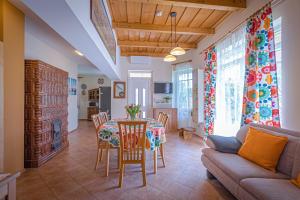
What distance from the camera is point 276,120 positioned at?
93.2 inches

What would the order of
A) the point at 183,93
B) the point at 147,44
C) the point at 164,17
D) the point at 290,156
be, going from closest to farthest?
1. the point at 290,156
2. the point at 164,17
3. the point at 147,44
4. the point at 183,93

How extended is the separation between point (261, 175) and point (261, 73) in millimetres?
1527

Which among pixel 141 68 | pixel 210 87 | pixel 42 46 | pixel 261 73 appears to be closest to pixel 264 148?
pixel 261 73

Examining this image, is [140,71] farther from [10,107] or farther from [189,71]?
[10,107]

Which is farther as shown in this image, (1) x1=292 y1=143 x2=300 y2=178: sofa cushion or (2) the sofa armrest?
(2) the sofa armrest

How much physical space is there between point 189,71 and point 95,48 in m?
4.17

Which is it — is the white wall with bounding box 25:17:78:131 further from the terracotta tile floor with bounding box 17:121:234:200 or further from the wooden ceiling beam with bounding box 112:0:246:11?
the terracotta tile floor with bounding box 17:121:234:200

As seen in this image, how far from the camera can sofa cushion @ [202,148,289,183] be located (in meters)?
1.74

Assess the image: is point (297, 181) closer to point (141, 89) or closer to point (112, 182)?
point (112, 182)

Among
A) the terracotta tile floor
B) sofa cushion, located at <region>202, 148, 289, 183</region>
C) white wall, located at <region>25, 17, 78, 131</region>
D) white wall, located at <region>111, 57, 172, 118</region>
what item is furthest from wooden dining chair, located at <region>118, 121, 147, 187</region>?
white wall, located at <region>111, 57, 172, 118</region>

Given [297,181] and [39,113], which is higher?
[39,113]

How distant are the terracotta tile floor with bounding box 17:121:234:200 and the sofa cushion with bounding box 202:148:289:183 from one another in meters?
0.40

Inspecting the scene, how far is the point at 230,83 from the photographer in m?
3.53

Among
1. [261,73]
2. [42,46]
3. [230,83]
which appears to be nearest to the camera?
[261,73]
